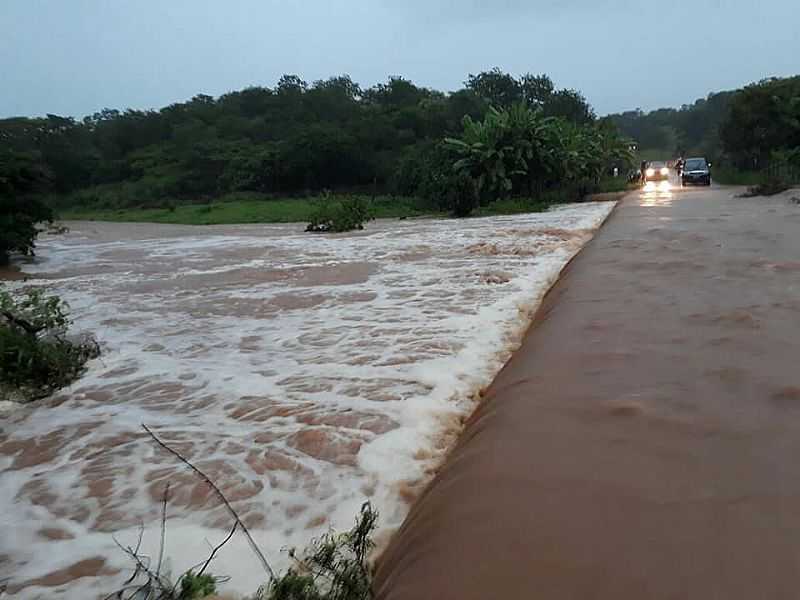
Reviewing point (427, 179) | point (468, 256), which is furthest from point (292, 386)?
point (427, 179)

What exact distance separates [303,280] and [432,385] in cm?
512

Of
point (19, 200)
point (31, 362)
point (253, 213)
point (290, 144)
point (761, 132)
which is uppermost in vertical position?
point (290, 144)

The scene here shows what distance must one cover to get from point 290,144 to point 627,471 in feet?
124

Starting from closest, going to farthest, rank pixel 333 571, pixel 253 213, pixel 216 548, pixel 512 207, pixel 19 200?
pixel 333 571 → pixel 216 548 → pixel 19 200 → pixel 512 207 → pixel 253 213

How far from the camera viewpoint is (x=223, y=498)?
2939mm

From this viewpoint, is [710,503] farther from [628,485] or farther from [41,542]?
[41,542]

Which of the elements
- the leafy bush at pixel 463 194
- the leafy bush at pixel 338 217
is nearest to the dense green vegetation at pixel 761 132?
the leafy bush at pixel 463 194

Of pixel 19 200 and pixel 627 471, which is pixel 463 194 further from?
pixel 627 471

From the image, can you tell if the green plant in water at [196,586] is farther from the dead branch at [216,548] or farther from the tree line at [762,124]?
the tree line at [762,124]

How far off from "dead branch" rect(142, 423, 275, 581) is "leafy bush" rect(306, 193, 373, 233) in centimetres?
1465

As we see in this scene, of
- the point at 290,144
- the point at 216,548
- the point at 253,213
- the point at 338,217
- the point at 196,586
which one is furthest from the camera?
the point at 290,144

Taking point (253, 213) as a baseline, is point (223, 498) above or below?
below

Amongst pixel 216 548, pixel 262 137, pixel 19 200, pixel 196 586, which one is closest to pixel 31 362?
pixel 216 548

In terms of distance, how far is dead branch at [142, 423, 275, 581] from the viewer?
8.18ft
